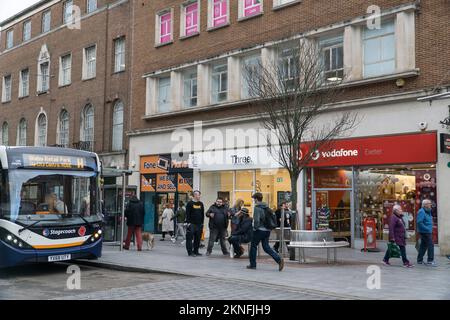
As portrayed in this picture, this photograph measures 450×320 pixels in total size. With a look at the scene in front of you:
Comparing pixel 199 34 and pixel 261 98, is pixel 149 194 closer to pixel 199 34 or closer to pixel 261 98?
pixel 199 34

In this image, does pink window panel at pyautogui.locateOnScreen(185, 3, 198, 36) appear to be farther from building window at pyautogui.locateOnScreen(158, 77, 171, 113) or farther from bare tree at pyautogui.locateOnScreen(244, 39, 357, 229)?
bare tree at pyautogui.locateOnScreen(244, 39, 357, 229)

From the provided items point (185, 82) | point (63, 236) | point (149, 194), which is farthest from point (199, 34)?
point (63, 236)

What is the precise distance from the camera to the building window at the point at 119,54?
94.3 ft

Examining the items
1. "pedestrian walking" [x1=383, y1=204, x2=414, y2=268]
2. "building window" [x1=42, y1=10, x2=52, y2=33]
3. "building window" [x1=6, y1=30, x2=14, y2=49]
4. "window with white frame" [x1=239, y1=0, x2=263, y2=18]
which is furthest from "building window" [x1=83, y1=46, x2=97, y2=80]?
"pedestrian walking" [x1=383, y1=204, x2=414, y2=268]

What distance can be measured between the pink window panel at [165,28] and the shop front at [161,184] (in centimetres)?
559

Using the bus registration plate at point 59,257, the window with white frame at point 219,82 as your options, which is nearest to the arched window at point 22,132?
the window with white frame at point 219,82

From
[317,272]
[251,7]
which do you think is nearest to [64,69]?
[251,7]

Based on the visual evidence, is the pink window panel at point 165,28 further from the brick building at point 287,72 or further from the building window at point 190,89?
the building window at point 190,89

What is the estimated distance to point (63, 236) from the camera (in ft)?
39.7

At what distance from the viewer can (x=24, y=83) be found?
36.9 metres

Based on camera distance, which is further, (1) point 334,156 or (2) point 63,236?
(1) point 334,156

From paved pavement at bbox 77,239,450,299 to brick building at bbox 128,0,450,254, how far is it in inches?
105

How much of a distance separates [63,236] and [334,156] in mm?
10074

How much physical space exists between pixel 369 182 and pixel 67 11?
2268 centimetres
